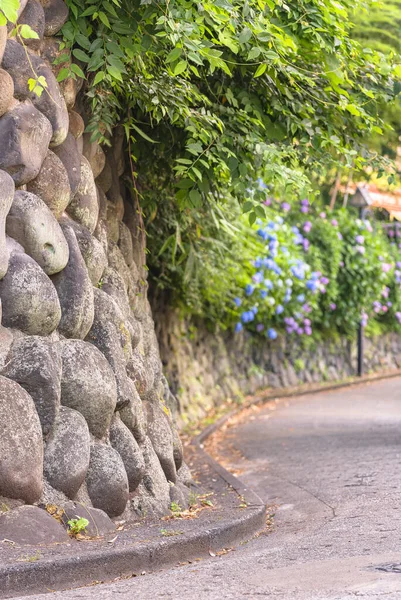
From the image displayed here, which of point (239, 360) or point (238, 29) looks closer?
point (238, 29)

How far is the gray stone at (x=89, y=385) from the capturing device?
6230mm

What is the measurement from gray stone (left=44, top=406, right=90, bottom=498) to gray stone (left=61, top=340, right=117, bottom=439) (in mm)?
109

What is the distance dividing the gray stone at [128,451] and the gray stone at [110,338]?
16cm

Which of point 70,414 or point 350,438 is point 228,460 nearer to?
point 350,438

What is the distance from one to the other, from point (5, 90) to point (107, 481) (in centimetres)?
254

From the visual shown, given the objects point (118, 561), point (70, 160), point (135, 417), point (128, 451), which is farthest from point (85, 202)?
point (118, 561)

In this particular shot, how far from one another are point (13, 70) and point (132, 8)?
99 centimetres

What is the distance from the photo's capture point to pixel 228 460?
427 inches

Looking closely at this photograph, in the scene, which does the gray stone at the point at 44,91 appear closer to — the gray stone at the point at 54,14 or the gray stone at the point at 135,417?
the gray stone at the point at 54,14

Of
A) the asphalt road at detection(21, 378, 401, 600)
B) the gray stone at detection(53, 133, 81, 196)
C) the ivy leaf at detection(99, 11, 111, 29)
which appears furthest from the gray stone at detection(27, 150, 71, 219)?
the asphalt road at detection(21, 378, 401, 600)

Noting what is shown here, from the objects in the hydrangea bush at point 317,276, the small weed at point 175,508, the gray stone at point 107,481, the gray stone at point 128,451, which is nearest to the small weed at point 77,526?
the gray stone at point 107,481

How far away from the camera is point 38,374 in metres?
5.86

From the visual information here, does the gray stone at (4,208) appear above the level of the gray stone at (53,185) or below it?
below

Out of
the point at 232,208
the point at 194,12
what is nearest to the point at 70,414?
the point at 194,12
